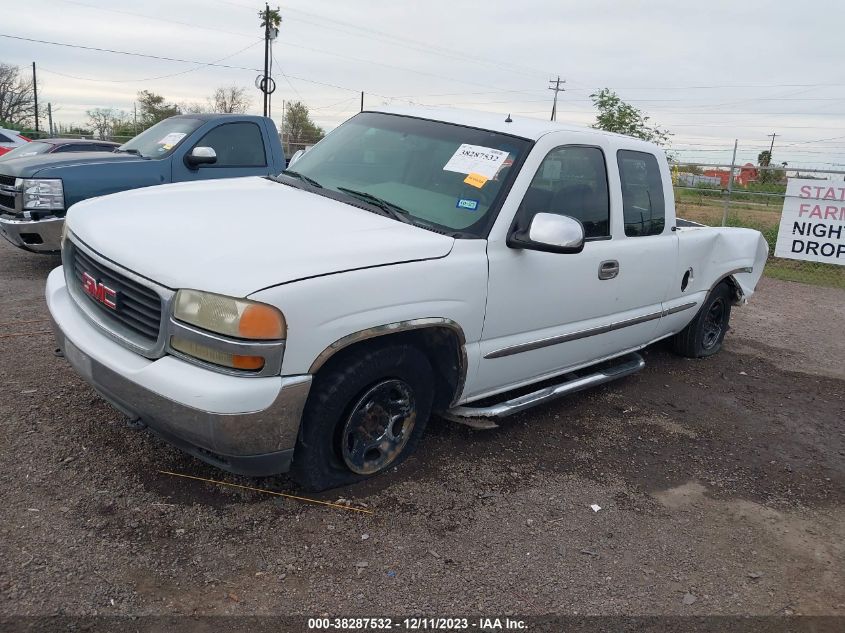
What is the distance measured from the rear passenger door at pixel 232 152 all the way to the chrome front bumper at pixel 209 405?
484 cm

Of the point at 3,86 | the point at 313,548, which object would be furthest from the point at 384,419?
the point at 3,86

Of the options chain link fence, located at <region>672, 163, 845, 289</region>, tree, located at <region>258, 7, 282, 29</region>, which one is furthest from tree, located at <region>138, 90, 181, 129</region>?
chain link fence, located at <region>672, 163, 845, 289</region>

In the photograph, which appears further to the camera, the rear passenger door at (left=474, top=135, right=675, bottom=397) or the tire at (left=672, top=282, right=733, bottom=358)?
the tire at (left=672, top=282, right=733, bottom=358)

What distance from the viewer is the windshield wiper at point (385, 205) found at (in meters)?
3.48

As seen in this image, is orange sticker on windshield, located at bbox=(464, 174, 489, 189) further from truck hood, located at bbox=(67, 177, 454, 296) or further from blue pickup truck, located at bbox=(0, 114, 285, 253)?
blue pickup truck, located at bbox=(0, 114, 285, 253)

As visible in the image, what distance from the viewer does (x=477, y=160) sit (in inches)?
146

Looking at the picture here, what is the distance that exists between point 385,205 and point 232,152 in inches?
184

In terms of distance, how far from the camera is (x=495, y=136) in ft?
12.7

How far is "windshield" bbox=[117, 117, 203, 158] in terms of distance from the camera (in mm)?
7355

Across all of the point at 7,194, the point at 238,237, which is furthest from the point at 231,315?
the point at 7,194

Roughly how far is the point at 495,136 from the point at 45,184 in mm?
4745

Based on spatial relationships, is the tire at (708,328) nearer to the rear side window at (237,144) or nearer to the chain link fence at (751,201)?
the chain link fence at (751,201)

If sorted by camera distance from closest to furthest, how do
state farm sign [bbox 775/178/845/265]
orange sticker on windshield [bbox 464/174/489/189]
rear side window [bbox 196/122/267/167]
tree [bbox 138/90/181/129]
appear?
orange sticker on windshield [bbox 464/174/489/189] → rear side window [bbox 196/122/267/167] → state farm sign [bbox 775/178/845/265] → tree [bbox 138/90/181/129]

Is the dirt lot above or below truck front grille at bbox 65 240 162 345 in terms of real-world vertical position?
below
